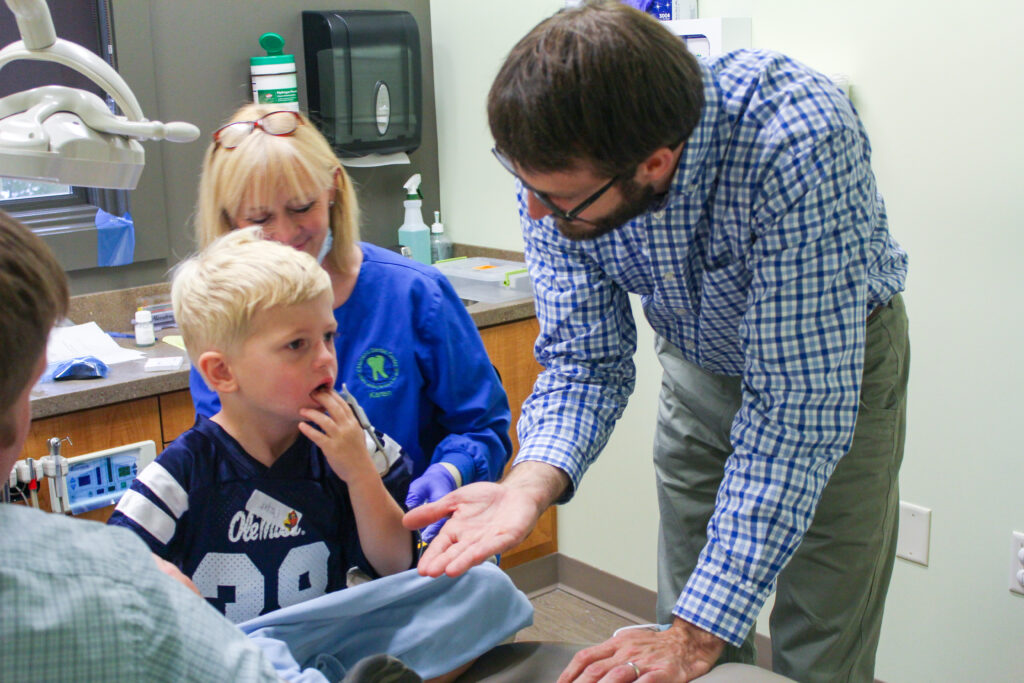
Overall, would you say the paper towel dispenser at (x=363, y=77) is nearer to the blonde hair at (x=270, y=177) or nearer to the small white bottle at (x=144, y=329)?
the small white bottle at (x=144, y=329)

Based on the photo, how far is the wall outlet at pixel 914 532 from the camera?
2303 mm

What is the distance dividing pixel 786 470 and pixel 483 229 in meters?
2.01

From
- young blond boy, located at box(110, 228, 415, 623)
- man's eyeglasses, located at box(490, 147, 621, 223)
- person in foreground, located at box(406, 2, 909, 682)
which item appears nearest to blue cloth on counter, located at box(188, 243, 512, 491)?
person in foreground, located at box(406, 2, 909, 682)

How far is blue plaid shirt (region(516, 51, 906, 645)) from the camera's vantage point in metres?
1.26

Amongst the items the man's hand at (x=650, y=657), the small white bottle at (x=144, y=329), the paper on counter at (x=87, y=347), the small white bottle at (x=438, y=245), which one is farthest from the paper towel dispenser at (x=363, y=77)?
the man's hand at (x=650, y=657)

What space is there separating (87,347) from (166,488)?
47.1 inches

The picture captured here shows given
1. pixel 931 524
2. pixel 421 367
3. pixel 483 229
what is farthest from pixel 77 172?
pixel 483 229

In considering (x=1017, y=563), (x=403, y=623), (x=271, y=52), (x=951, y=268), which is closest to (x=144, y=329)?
(x=271, y=52)

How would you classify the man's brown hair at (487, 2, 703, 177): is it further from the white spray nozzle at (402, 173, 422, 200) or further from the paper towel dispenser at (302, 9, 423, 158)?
the white spray nozzle at (402, 173, 422, 200)

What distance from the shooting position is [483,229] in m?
3.21

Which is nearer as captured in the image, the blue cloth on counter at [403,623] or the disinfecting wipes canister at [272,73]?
the blue cloth on counter at [403,623]

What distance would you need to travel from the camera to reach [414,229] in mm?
3150

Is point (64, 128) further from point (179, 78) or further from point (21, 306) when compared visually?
point (179, 78)

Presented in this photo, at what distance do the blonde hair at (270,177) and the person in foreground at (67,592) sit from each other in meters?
0.74
